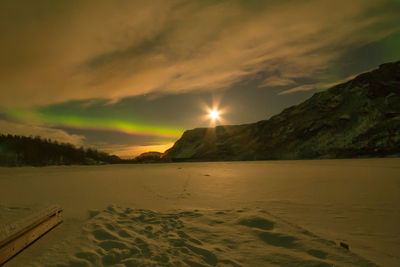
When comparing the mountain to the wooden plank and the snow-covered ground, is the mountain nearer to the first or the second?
the snow-covered ground

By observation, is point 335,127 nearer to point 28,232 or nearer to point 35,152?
point 28,232

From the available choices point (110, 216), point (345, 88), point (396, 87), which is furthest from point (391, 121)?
point (110, 216)

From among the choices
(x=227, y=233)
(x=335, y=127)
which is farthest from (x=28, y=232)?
(x=335, y=127)

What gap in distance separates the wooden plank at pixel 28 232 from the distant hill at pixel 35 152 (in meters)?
47.4

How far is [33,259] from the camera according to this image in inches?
110

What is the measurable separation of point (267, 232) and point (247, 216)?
892 millimetres

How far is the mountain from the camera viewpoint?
132ft

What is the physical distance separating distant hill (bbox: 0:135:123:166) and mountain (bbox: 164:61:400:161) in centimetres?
4433

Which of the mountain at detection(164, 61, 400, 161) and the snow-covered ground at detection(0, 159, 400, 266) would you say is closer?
the snow-covered ground at detection(0, 159, 400, 266)

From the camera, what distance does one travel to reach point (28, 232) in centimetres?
318

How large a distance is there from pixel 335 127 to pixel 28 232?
2226 inches

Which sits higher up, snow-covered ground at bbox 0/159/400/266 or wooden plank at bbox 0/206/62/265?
wooden plank at bbox 0/206/62/265

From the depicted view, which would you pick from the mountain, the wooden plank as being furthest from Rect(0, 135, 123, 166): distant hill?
the wooden plank

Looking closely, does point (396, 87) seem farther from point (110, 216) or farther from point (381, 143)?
point (110, 216)
